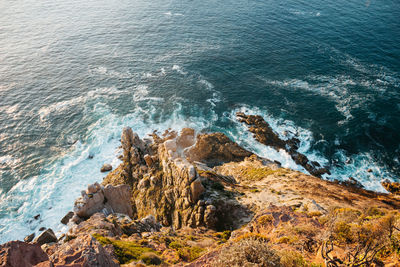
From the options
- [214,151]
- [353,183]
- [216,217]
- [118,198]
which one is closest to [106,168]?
[118,198]

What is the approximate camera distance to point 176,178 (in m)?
33.3

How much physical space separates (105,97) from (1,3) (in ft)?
448

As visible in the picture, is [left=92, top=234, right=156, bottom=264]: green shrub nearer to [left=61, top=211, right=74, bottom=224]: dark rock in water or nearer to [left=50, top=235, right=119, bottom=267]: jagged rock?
[left=50, top=235, right=119, bottom=267]: jagged rock

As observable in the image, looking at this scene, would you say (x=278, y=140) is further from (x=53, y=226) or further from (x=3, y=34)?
(x=3, y=34)

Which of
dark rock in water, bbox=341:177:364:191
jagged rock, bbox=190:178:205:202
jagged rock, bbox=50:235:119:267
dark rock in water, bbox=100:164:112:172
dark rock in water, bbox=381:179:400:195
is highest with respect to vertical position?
jagged rock, bbox=50:235:119:267

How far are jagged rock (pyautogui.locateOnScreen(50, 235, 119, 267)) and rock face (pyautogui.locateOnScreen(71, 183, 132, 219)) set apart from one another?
23115 millimetres

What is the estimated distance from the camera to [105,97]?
67.5m

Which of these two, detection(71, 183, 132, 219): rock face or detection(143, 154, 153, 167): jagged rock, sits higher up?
detection(143, 154, 153, 167): jagged rock

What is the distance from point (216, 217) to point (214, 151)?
24.2m

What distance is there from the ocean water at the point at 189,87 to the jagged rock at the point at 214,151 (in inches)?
195

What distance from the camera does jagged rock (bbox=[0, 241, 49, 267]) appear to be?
1118 centimetres

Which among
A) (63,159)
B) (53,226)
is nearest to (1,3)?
(63,159)

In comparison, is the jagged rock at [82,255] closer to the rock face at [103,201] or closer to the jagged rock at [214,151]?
the rock face at [103,201]

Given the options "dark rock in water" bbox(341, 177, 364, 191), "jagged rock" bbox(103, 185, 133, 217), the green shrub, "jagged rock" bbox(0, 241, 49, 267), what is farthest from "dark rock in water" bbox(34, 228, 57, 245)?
"dark rock in water" bbox(341, 177, 364, 191)
